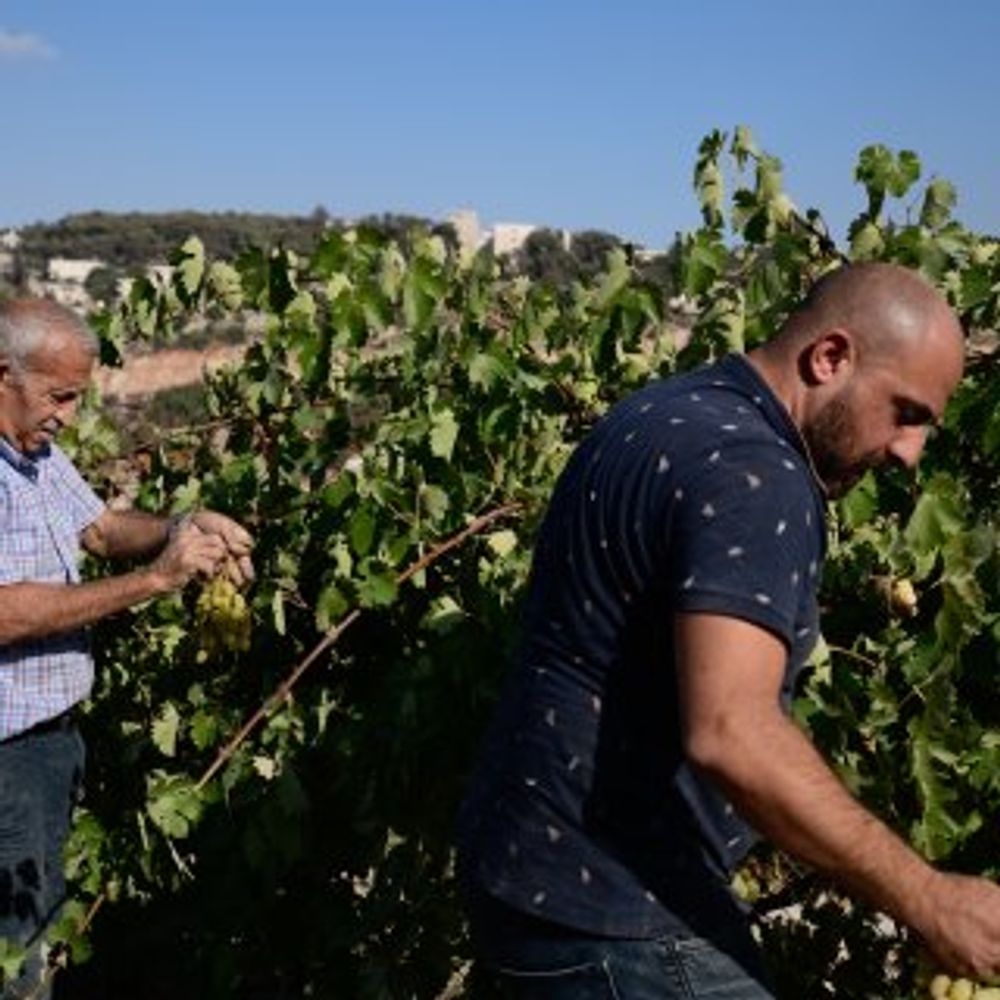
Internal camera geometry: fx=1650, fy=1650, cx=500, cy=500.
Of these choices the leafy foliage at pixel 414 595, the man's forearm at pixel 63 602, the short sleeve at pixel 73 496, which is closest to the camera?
the man's forearm at pixel 63 602

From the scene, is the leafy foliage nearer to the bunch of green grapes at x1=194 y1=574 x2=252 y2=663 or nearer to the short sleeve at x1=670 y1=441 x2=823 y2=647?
the bunch of green grapes at x1=194 y1=574 x2=252 y2=663

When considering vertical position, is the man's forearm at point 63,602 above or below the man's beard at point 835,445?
below

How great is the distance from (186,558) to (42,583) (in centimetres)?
28

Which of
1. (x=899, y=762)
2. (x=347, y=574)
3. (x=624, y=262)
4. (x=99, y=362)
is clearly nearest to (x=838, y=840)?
(x=899, y=762)

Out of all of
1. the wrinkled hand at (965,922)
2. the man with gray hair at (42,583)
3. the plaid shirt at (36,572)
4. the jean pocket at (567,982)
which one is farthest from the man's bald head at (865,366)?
the plaid shirt at (36,572)

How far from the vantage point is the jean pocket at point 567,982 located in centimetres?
195

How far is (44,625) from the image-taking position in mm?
3061

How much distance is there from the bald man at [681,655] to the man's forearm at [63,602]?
3.82ft

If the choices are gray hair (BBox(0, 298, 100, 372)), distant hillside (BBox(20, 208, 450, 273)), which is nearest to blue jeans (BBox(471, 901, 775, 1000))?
gray hair (BBox(0, 298, 100, 372))

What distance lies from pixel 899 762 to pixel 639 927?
1027 millimetres

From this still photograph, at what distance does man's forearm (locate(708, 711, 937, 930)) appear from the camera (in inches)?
68.2

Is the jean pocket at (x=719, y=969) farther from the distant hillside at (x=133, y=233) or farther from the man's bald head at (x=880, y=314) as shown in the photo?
the distant hillside at (x=133, y=233)

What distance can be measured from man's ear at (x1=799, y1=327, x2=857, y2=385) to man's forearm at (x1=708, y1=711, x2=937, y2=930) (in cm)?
45

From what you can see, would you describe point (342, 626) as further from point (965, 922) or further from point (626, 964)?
point (965, 922)
